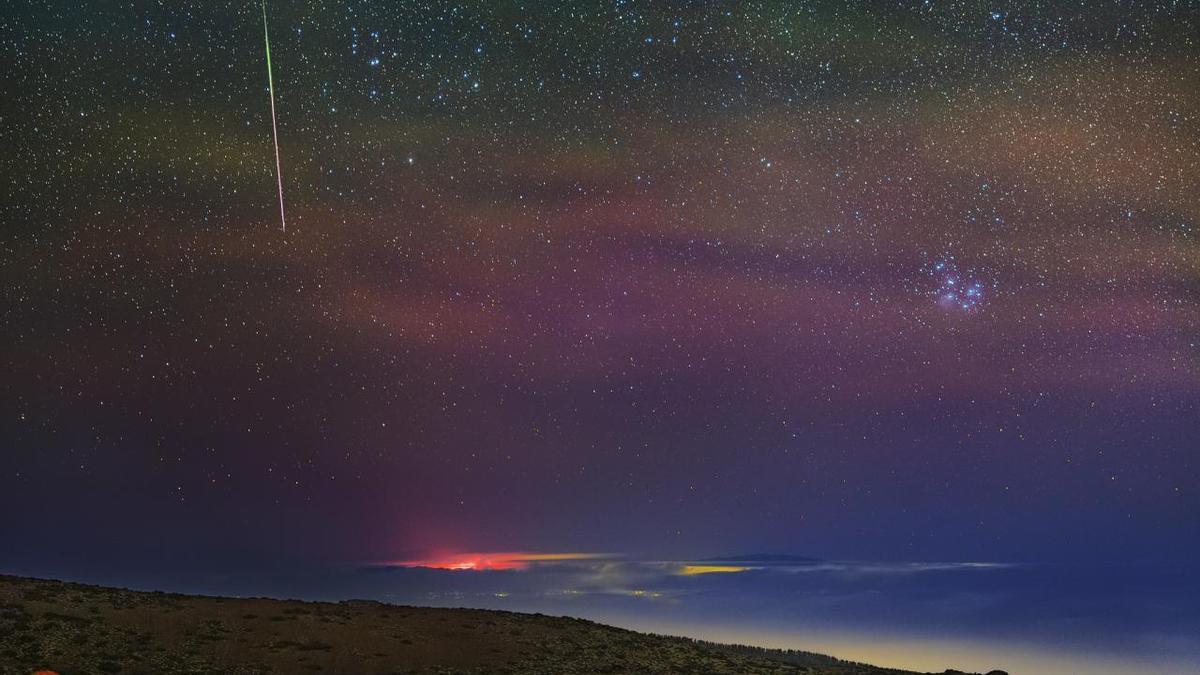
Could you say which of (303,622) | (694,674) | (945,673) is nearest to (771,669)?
(694,674)

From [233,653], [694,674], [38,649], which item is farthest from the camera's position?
[694,674]

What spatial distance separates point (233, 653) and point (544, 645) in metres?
12.1

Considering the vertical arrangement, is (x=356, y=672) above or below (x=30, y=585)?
below

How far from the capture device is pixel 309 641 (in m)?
40.3

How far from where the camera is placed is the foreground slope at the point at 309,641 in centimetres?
3662

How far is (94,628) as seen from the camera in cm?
3850

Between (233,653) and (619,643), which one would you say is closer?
(233,653)

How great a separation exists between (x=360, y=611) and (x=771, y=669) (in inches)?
695

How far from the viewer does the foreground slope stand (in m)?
36.6

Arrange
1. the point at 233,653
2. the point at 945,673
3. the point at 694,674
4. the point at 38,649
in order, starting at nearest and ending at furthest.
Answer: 1. the point at 38,649
2. the point at 233,653
3. the point at 694,674
4. the point at 945,673

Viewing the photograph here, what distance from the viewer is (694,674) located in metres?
41.6

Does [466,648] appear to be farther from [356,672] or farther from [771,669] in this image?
[771,669]

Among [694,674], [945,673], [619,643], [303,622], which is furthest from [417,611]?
[945,673]

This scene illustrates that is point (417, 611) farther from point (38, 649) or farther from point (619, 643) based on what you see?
point (38, 649)
